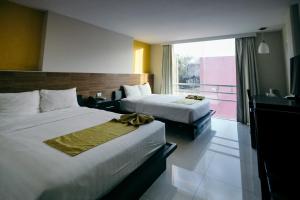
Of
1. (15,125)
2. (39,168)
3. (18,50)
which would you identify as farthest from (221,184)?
(18,50)

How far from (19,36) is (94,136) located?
2.33 metres

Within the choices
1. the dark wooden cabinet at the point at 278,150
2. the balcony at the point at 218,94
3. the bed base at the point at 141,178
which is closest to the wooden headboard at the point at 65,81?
the balcony at the point at 218,94

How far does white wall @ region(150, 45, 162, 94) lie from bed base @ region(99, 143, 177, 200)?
3.91 metres

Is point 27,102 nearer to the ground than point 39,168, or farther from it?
farther from it

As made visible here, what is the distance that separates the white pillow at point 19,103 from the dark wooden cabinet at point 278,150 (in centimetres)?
277

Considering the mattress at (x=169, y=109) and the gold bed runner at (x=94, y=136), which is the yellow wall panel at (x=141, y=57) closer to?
the mattress at (x=169, y=109)

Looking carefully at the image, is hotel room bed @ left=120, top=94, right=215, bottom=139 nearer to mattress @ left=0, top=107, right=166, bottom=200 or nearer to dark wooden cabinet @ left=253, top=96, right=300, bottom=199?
mattress @ left=0, top=107, right=166, bottom=200

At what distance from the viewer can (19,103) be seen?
2.21 metres

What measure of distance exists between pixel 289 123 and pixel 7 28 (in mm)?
3666

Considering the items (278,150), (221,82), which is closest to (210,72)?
(221,82)

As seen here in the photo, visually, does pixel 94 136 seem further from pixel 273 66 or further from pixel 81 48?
pixel 273 66

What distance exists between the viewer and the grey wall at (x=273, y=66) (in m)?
3.86

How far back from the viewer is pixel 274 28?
12.2ft

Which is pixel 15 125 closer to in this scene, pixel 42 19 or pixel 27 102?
pixel 27 102
